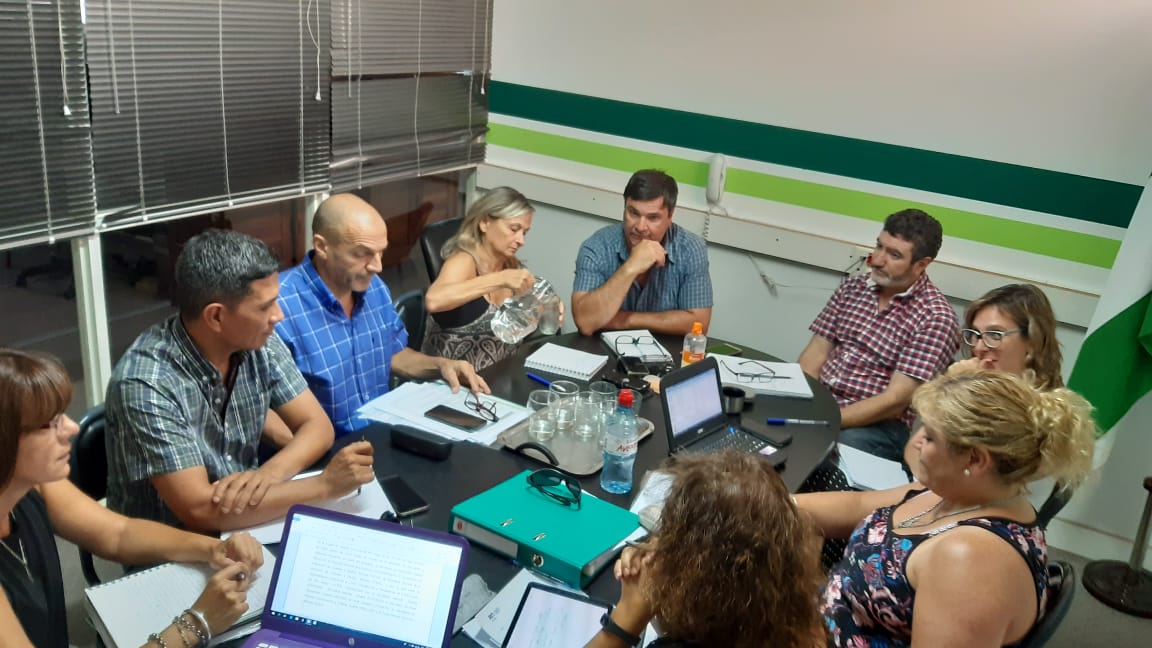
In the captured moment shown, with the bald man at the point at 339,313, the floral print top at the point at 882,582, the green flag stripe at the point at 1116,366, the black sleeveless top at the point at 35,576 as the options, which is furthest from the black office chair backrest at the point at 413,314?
the green flag stripe at the point at 1116,366

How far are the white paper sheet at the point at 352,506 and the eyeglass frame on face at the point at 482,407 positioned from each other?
1.54ft

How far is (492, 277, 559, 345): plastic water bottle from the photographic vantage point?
3.21m

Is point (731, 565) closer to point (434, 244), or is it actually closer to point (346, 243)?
point (346, 243)

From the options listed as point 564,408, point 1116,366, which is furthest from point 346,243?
point 1116,366

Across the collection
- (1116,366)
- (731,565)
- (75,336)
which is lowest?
(75,336)

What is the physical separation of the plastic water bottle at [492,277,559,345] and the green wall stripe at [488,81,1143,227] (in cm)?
136

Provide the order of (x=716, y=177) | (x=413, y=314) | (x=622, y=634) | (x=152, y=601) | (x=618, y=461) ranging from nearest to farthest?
(x=622, y=634)
(x=152, y=601)
(x=618, y=461)
(x=413, y=314)
(x=716, y=177)

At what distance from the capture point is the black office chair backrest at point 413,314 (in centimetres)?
312

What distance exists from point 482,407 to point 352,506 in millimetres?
627

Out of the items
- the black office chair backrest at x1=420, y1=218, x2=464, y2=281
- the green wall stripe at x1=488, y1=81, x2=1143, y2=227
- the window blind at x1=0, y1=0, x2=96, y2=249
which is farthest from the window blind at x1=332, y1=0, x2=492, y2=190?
the window blind at x1=0, y1=0, x2=96, y2=249

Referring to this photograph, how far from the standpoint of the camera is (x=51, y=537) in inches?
63.4

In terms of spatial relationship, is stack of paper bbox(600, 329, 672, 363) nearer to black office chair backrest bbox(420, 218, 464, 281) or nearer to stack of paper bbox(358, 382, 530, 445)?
stack of paper bbox(358, 382, 530, 445)

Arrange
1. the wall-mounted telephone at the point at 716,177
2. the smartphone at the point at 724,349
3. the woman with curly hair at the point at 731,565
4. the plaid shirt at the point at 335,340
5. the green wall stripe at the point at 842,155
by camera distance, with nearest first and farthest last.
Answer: the woman with curly hair at the point at 731,565 < the plaid shirt at the point at 335,340 < the smartphone at the point at 724,349 < the green wall stripe at the point at 842,155 < the wall-mounted telephone at the point at 716,177

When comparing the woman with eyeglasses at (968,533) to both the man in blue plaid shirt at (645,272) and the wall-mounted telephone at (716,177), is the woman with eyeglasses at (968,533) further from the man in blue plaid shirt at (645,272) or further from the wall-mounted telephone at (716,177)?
the wall-mounted telephone at (716,177)
